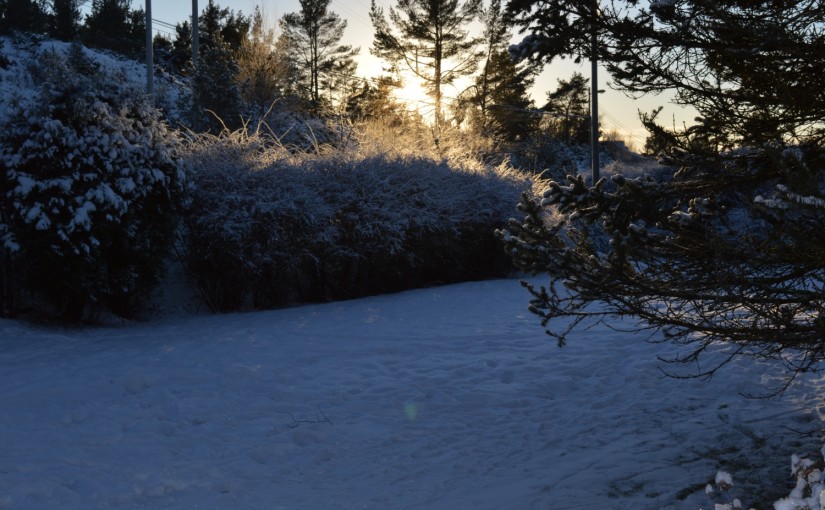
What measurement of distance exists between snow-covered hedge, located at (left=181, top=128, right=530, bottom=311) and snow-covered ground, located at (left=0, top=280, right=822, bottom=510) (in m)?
2.28

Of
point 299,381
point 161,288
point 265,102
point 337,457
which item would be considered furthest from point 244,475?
point 265,102

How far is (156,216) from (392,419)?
18.4ft

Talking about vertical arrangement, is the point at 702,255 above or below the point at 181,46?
below

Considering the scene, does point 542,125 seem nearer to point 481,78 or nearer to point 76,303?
point 481,78

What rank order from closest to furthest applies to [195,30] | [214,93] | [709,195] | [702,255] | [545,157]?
[702,255] → [709,195] → [214,93] → [195,30] → [545,157]

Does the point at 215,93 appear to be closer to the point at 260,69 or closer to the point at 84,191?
the point at 260,69

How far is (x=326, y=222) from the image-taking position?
39.2 feet

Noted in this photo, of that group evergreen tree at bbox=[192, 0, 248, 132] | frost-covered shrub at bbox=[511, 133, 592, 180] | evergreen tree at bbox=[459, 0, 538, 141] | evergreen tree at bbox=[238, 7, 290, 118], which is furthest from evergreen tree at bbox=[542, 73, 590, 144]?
evergreen tree at bbox=[192, 0, 248, 132]

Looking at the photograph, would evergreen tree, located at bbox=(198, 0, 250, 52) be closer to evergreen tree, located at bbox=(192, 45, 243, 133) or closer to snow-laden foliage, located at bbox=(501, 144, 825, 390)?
evergreen tree, located at bbox=(192, 45, 243, 133)

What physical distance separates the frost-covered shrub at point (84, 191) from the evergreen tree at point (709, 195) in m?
6.56

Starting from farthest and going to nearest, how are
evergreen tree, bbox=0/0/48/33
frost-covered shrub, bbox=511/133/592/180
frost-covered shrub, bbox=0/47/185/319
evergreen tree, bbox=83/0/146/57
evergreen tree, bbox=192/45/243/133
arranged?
evergreen tree, bbox=83/0/146/57, frost-covered shrub, bbox=511/133/592/180, evergreen tree, bbox=0/0/48/33, evergreen tree, bbox=192/45/243/133, frost-covered shrub, bbox=0/47/185/319

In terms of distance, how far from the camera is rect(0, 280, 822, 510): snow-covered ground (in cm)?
466

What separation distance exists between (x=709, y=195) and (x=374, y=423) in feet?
10.7

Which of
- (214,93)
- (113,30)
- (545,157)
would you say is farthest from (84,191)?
(113,30)
